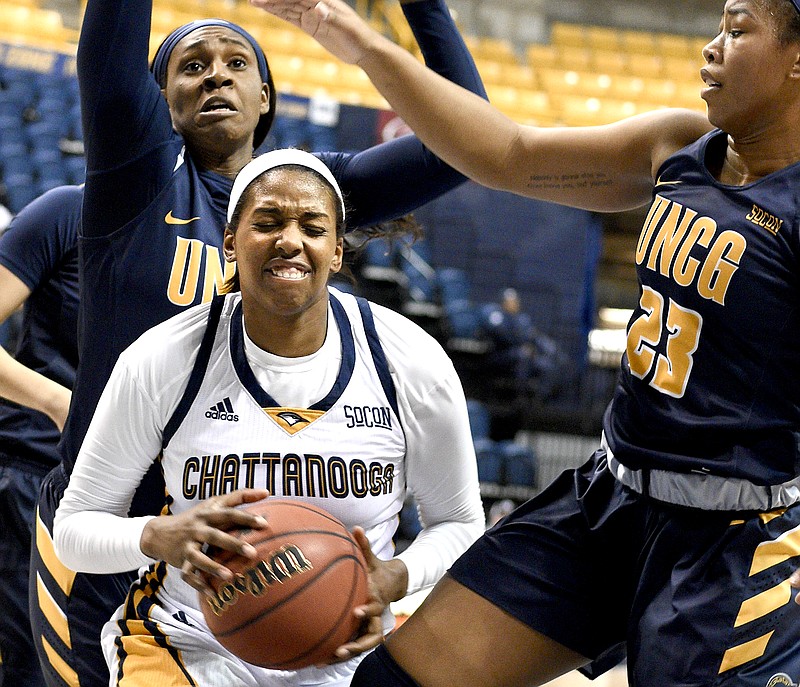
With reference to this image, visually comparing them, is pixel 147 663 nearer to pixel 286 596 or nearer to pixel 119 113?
pixel 286 596

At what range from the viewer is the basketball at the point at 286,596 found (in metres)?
2.05

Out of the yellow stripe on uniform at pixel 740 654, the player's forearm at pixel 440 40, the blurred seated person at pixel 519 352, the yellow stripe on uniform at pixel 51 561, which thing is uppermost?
the player's forearm at pixel 440 40

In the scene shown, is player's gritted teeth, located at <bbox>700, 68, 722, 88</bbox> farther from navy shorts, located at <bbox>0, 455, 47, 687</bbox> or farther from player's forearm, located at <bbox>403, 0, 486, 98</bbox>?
navy shorts, located at <bbox>0, 455, 47, 687</bbox>

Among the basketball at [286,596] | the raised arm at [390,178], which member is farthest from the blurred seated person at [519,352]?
the basketball at [286,596]

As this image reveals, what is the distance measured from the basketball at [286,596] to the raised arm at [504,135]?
100cm

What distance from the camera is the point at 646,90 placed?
14.8 metres

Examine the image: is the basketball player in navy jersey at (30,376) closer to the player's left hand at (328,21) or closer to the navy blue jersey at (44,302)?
the navy blue jersey at (44,302)

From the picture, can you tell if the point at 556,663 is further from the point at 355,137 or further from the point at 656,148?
the point at 355,137

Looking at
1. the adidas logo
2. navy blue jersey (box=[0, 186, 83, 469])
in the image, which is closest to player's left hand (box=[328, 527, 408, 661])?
the adidas logo

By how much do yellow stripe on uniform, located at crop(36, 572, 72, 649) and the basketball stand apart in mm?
815

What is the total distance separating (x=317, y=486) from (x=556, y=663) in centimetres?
65

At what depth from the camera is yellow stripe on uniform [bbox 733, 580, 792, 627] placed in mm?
2154

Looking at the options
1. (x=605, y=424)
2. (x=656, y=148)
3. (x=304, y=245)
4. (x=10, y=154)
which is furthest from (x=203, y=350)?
(x=10, y=154)

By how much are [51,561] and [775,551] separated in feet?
5.73
